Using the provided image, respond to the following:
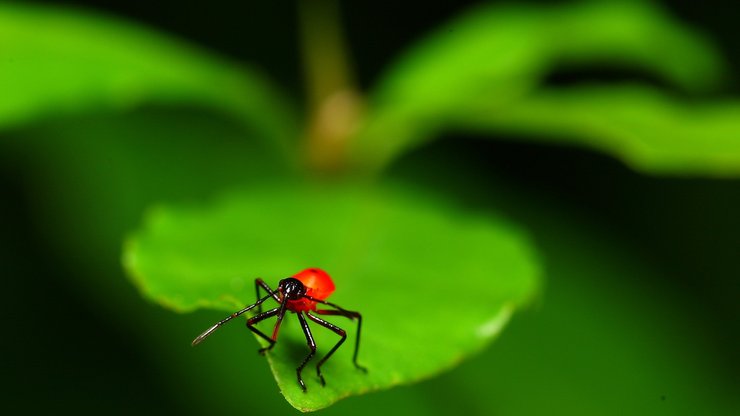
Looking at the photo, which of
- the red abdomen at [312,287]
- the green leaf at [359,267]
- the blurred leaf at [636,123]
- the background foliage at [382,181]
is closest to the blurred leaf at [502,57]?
the background foliage at [382,181]

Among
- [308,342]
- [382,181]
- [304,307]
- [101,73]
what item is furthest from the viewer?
[382,181]

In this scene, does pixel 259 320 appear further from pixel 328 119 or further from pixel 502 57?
pixel 502 57

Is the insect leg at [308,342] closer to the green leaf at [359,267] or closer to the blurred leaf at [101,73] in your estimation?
the green leaf at [359,267]

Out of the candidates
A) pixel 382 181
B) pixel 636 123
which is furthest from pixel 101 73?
pixel 636 123

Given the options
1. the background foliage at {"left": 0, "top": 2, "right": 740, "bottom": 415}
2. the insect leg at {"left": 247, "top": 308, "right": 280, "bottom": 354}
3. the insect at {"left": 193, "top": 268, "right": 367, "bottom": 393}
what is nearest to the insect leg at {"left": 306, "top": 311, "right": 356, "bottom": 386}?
the insect at {"left": 193, "top": 268, "right": 367, "bottom": 393}

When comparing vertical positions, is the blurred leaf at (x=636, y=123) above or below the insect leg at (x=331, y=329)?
below
